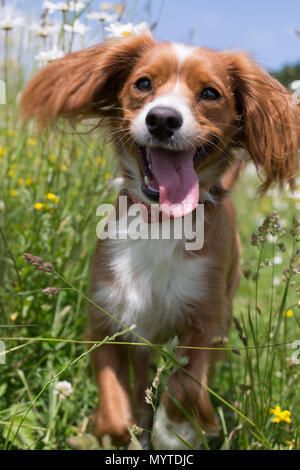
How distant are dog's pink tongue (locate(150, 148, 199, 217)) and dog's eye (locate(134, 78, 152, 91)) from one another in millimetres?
253

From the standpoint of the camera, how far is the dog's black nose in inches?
85.1

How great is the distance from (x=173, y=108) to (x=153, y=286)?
73 cm

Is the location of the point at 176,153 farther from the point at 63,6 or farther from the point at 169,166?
the point at 63,6

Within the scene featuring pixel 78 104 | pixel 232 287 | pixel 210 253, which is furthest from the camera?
pixel 232 287

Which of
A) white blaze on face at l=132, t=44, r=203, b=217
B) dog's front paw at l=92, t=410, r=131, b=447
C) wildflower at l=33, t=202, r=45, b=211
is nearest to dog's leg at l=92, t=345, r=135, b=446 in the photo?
dog's front paw at l=92, t=410, r=131, b=447

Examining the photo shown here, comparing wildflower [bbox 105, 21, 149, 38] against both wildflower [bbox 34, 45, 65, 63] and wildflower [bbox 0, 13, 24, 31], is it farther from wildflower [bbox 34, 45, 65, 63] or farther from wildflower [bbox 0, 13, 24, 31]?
wildflower [bbox 0, 13, 24, 31]

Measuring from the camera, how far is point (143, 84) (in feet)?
7.90

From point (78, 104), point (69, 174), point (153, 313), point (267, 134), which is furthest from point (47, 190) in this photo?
point (267, 134)

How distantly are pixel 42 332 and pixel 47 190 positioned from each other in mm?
712

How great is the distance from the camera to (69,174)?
3033 mm

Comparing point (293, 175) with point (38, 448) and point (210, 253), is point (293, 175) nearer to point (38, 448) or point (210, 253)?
point (210, 253)

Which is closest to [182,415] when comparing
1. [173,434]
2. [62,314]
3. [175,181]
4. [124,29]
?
[173,434]

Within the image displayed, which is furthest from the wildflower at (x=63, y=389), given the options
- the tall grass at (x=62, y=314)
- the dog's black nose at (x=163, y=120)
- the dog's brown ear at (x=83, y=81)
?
the dog's brown ear at (x=83, y=81)

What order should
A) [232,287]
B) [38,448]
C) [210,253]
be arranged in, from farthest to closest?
[232,287], [210,253], [38,448]
